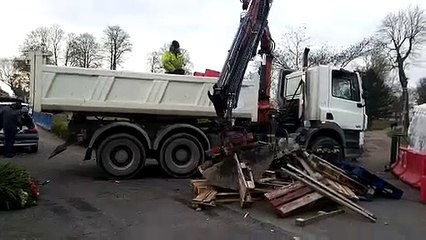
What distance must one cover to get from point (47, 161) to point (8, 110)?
2.22 metres

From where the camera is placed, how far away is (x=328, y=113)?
13.7 meters

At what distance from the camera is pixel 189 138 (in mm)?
12906

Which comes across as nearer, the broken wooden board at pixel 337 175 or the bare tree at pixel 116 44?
the broken wooden board at pixel 337 175

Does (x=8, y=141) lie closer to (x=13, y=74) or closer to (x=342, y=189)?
(x=342, y=189)

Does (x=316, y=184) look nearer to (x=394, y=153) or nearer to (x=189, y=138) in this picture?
(x=189, y=138)

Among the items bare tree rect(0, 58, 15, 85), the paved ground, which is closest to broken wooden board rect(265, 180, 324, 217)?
the paved ground

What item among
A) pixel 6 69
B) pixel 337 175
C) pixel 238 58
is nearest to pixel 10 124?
pixel 238 58

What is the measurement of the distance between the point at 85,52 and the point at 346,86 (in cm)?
4657

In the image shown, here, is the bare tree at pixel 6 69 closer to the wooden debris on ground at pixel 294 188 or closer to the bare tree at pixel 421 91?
the bare tree at pixel 421 91

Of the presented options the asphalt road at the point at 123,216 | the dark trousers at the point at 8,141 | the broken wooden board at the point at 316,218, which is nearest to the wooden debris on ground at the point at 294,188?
the broken wooden board at the point at 316,218

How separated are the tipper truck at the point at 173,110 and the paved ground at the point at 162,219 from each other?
1.30 metres

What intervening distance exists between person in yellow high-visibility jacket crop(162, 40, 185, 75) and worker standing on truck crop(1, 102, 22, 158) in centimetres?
604

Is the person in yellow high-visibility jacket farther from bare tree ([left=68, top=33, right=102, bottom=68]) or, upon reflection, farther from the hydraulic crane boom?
bare tree ([left=68, top=33, right=102, bottom=68])

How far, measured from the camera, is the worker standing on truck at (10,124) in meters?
16.9
